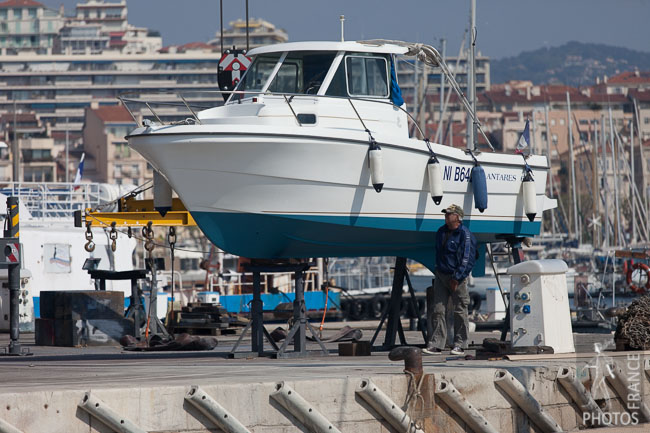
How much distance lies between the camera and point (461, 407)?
894 centimetres

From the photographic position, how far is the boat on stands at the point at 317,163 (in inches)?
503

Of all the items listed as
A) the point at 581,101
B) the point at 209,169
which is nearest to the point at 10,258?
Answer: the point at 209,169

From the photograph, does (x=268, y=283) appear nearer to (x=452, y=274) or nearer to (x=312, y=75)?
(x=312, y=75)

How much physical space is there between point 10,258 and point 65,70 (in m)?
163

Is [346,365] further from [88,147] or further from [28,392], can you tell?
[88,147]

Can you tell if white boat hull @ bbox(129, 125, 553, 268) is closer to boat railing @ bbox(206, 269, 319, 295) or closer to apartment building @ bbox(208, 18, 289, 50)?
boat railing @ bbox(206, 269, 319, 295)

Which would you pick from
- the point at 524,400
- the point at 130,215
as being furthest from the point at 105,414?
the point at 130,215

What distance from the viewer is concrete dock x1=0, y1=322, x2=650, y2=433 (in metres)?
7.50

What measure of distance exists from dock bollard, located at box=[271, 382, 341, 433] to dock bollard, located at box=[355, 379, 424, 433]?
432 millimetres

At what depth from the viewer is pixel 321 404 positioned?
328 inches

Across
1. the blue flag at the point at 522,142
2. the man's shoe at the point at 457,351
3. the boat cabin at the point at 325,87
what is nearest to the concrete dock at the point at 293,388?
the man's shoe at the point at 457,351

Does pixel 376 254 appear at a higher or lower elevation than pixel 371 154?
lower

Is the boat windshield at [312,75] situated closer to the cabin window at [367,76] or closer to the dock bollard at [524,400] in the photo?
the cabin window at [367,76]

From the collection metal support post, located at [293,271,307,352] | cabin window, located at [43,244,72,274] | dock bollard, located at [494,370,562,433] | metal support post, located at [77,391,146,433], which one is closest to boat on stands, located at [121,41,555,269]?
metal support post, located at [293,271,307,352]
